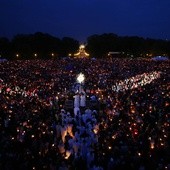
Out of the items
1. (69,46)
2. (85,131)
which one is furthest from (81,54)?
(85,131)

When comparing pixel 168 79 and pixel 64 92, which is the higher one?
pixel 168 79

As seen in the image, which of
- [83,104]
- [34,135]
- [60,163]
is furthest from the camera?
[83,104]

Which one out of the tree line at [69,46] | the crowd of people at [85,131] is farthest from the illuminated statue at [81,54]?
the crowd of people at [85,131]

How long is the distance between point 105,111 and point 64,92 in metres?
7.91

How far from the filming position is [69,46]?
120 m

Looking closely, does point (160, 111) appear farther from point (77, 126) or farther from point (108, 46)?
point (108, 46)

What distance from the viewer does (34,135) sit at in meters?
16.9

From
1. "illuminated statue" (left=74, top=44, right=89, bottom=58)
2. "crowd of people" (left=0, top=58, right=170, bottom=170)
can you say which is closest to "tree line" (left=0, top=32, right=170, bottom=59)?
"illuminated statue" (left=74, top=44, right=89, bottom=58)

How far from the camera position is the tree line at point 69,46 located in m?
97.1

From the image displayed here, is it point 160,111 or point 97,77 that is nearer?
point 160,111

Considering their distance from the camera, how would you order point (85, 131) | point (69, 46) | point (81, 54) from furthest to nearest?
point (81, 54) → point (69, 46) → point (85, 131)

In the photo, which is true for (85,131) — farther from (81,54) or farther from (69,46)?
(81,54)

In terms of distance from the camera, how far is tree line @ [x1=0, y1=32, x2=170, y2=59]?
97125 millimetres

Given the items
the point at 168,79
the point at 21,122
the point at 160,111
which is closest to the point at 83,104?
the point at 160,111
